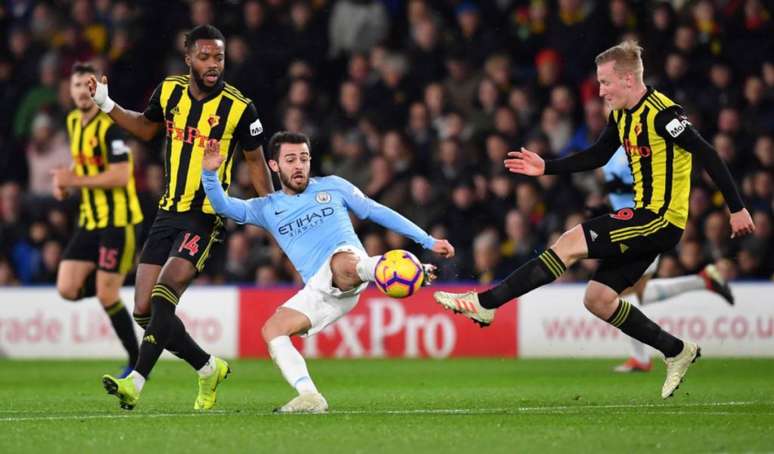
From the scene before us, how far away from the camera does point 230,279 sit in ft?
53.8

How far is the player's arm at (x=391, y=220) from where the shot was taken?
828 cm

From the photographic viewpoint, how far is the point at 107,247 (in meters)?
11.6

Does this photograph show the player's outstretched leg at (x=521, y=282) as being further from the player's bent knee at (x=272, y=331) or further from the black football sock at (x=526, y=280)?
the player's bent knee at (x=272, y=331)

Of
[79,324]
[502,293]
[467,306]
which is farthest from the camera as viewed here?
[79,324]

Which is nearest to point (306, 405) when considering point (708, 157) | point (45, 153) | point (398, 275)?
point (398, 275)

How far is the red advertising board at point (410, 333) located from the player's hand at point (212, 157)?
659 cm

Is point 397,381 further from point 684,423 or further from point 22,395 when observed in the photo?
point 684,423

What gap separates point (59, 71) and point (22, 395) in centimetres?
901

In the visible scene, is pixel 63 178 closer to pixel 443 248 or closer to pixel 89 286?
pixel 89 286

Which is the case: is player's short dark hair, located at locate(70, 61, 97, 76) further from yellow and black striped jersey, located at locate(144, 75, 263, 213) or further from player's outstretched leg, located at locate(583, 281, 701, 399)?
player's outstretched leg, located at locate(583, 281, 701, 399)

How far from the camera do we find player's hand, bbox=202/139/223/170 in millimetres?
8391

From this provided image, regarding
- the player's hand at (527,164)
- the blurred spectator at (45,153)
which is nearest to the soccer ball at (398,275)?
the player's hand at (527,164)

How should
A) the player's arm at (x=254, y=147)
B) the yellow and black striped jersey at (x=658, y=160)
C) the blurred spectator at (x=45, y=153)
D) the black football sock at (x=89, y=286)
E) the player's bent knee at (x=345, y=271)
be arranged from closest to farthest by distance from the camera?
the player's bent knee at (x=345, y=271) → the yellow and black striped jersey at (x=658, y=160) → the player's arm at (x=254, y=147) → the black football sock at (x=89, y=286) → the blurred spectator at (x=45, y=153)

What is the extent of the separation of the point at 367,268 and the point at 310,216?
668 mm
